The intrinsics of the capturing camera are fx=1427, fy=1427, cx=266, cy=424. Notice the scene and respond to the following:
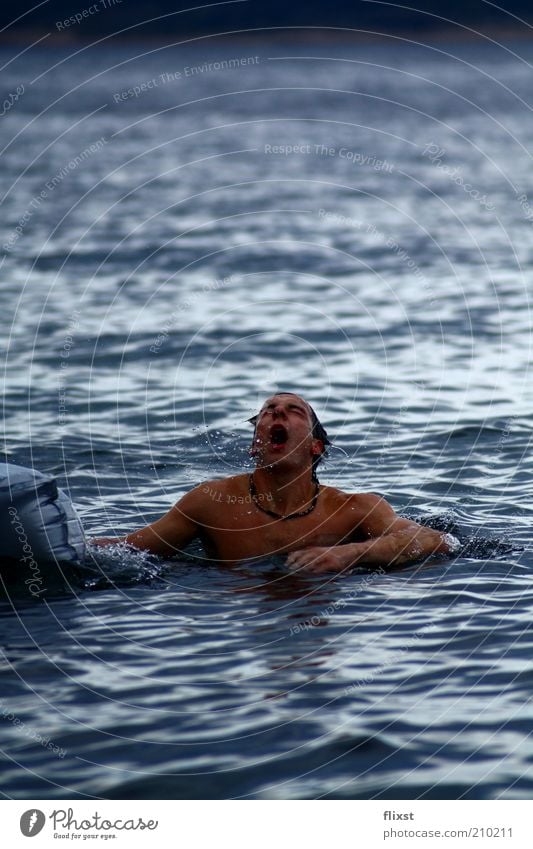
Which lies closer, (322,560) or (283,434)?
(322,560)

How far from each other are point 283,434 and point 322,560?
98 centimetres

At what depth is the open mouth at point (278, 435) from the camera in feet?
34.5

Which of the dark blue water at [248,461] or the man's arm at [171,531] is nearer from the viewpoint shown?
the dark blue water at [248,461]

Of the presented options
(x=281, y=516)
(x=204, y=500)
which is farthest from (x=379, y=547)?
(x=204, y=500)

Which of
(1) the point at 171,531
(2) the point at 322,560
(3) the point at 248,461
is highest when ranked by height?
(3) the point at 248,461

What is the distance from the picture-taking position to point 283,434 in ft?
34.6

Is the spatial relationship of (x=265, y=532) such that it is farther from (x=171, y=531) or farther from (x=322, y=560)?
(x=171, y=531)
